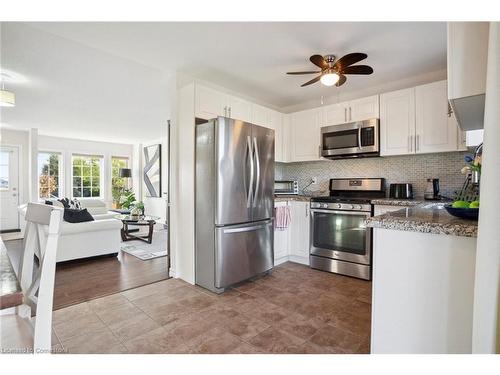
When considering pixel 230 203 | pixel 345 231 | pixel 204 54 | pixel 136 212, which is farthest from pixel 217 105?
pixel 136 212

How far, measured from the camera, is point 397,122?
3.06 m

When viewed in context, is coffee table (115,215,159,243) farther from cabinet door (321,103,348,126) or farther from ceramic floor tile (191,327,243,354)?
cabinet door (321,103,348,126)

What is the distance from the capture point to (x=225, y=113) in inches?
120

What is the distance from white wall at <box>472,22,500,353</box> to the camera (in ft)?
2.91

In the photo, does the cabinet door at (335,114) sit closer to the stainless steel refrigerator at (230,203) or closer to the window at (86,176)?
the stainless steel refrigerator at (230,203)

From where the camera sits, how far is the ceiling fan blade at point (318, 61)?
2.30 m

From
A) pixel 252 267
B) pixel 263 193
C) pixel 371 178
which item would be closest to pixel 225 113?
pixel 263 193

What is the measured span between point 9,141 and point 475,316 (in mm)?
8405

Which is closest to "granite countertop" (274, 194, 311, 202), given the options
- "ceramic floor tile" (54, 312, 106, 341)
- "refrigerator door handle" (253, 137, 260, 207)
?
"refrigerator door handle" (253, 137, 260, 207)

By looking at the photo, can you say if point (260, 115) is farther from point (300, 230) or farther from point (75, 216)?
point (75, 216)

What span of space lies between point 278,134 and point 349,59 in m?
1.69

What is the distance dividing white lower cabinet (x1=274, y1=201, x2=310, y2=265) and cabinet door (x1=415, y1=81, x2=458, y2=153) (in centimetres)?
155

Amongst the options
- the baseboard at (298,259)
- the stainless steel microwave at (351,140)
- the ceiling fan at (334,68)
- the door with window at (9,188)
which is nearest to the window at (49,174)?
the door with window at (9,188)
